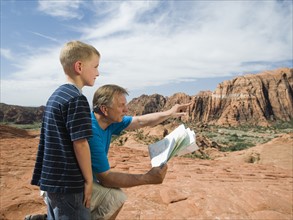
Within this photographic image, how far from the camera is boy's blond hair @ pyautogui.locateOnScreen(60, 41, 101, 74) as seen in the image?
1963 mm

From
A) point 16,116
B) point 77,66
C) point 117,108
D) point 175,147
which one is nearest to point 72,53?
point 77,66

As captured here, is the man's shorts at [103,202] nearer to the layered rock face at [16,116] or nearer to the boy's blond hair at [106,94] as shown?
the boy's blond hair at [106,94]

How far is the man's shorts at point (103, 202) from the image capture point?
2.14 meters

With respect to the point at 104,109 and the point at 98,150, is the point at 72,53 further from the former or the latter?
the point at 98,150

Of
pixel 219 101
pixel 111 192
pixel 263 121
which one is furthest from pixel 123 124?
pixel 219 101

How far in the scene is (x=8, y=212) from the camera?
4.46 m

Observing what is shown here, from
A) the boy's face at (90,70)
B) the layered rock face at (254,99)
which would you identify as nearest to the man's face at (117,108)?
the boy's face at (90,70)

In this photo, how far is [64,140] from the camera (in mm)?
1891

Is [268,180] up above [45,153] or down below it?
below

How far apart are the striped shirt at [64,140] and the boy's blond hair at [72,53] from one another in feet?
0.58

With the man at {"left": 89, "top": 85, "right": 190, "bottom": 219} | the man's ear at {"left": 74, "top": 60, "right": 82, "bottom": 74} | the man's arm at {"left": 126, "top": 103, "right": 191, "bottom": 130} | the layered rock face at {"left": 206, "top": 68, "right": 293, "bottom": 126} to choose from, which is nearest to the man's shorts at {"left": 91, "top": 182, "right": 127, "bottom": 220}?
the man at {"left": 89, "top": 85, "right": 190, "bottom": 219}

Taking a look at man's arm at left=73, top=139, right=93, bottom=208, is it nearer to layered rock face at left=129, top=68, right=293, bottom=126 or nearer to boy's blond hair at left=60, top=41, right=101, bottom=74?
boy's blond hair at left=60, top=41, right=101, bottom=74

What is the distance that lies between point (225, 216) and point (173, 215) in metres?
0.79

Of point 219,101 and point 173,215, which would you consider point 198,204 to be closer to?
point 173,215
